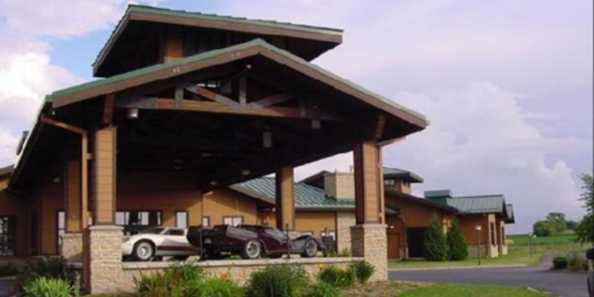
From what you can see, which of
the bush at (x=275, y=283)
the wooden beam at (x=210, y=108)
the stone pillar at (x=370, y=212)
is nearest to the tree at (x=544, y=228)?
the stone pillar at (x=370, y=212)

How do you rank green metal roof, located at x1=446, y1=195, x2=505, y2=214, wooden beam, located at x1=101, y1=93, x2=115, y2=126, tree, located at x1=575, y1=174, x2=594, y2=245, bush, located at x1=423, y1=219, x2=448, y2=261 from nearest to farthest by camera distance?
tree, located at x1=575, y1=174, x2=594, y2=245, wooden beam, located at x1=101, y1=93, x2=115, y2=126, bush, located at x1=423, y1=219, x2=448, y2=261, green metal roof, located at x1=446, y1=195, x2=505, y2=214

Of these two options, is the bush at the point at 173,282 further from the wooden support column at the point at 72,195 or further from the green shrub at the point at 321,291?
the wooden support column at the point at 72,195

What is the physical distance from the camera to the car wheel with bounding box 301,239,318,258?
1065 inches

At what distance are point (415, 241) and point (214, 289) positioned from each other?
36178 millimetres

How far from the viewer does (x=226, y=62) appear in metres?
22.3

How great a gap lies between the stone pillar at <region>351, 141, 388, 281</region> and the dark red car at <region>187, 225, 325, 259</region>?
2.58 m

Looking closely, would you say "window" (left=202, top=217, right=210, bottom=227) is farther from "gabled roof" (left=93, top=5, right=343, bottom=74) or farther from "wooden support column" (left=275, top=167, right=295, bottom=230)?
"gabled roof" (left=93, top=5, right=343, bottom=74)

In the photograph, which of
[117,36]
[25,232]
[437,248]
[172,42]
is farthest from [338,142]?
[437,248]

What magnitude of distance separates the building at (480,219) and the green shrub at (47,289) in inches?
1423

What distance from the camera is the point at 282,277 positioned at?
19.5 m

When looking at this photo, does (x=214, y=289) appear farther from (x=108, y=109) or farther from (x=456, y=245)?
(x=456, y=245)

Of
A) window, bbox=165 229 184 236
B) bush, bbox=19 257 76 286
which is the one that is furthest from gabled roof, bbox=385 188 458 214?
bush, bbox=19 257 76 286

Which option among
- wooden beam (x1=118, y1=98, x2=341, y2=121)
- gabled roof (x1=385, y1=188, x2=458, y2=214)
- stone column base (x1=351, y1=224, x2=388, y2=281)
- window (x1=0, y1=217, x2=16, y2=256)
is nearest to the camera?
wooden beam (x1=118, y1=98, x2=341, y2=121)

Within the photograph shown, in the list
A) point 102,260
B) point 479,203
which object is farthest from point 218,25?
point 479,203
